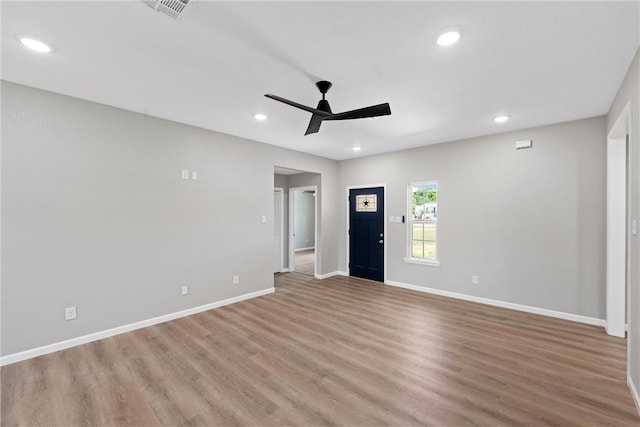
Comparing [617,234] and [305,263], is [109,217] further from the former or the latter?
[617,234]

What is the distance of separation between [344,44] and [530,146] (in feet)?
11.8

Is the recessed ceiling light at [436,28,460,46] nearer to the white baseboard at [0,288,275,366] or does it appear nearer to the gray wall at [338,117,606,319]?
the gray wall at [338,117,606,319]

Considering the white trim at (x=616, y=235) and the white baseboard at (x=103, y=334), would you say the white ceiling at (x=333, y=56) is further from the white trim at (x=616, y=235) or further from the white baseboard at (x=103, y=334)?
the white baseboard at (x=103, y=334)

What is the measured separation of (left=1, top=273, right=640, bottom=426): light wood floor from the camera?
2.00m

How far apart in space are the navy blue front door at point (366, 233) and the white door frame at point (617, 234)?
3339 millimetres

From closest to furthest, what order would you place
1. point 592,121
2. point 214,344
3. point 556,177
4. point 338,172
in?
point 214,344 → point 592,121 → point 556,177 → point 338,172

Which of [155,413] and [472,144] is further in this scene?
[472,144]

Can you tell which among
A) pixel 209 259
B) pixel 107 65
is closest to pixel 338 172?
pixel 209 259

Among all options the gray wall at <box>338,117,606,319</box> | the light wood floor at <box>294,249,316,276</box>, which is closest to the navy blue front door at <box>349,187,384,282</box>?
the gray wall at <box>338,117,606,319</box>

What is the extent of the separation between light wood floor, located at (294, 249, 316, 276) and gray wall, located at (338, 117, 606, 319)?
256 centimetres

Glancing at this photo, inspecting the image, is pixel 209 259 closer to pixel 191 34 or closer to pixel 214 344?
pixel 214 344

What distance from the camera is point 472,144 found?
4.63 meters

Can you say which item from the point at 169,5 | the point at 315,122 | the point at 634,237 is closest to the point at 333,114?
the point at 315,122

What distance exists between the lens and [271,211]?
17.0 feet
